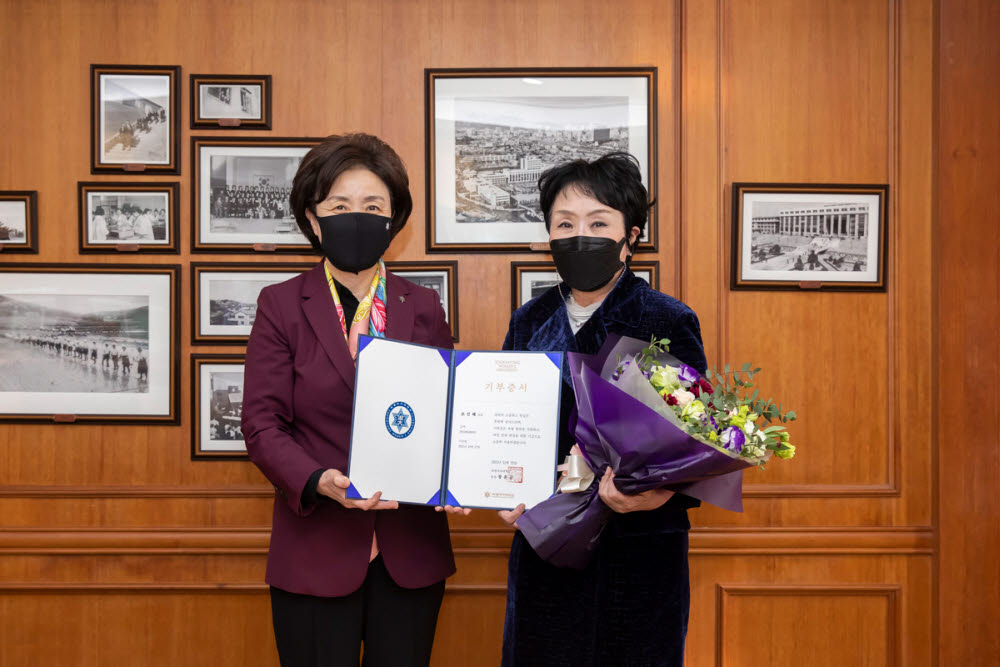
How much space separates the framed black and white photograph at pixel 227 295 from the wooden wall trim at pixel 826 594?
7.20 feet

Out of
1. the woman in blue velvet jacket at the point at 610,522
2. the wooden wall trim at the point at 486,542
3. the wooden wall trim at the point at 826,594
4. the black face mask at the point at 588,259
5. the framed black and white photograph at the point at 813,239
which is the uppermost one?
the framed black and white photograph at the point at 813,239

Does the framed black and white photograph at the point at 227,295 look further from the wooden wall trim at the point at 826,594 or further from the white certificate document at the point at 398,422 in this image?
the wooden wall trim at the point at 826,594

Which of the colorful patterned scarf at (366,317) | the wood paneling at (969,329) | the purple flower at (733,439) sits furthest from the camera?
the wood paneling at (969,329)

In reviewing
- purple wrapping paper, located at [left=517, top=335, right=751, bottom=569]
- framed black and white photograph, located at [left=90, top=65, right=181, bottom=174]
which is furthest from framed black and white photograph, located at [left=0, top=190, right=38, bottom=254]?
purple wrapping paper, located at [left=517, top=335, right=751, bottom=569]

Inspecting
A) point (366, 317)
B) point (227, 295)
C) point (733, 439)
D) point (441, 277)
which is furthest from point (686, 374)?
point (227, 295)

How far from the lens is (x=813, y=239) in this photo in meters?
2.52

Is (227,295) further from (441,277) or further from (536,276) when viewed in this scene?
(536,276)

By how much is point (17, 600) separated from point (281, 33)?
8.46 feet

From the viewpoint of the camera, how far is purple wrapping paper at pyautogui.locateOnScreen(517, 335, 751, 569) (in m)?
1.35

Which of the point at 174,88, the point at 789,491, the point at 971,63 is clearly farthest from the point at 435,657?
the point at 971,63

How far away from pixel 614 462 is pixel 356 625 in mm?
871

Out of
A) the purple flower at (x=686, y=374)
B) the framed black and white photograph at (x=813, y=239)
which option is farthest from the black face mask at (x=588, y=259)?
the framed black and white photograph at (x=813, y=239)

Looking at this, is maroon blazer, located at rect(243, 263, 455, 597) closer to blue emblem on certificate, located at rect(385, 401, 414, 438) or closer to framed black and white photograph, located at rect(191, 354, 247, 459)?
blue emblem on certificate, located at rect(385, 401, 414, 438)

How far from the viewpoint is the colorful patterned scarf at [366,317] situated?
5.72 feet
